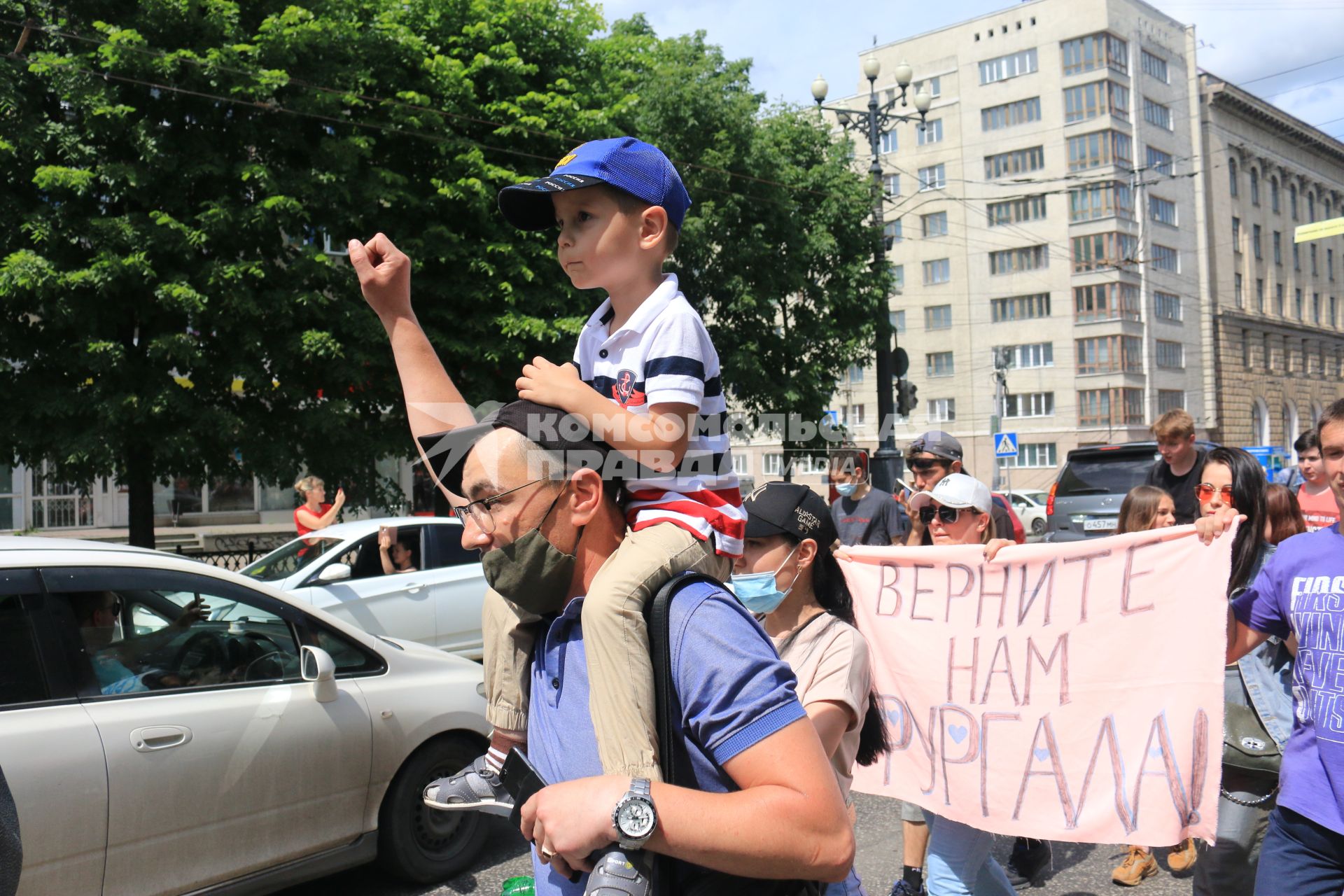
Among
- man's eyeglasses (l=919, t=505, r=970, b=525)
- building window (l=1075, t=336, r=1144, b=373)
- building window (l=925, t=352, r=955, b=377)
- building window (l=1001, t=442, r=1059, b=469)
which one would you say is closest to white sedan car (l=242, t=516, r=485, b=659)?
man's eyeglasses (l=919, t=505, r=970, b=525)

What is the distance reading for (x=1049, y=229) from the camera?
59906 millimetres

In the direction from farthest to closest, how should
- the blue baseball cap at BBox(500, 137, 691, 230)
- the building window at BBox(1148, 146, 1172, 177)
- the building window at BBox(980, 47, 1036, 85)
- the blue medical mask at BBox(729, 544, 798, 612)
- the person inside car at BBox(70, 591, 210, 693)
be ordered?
the building window at BBox(980, 47, 1036, 85)
the building window at BBox(1148, 146, 1172, 177)
the person inside car at BBox(70, 591, 210, 693)
the blue medical mask at BBox(729, 544, 798, 612)
the blue baseball cap at BBox(500, 137, 691, 230)

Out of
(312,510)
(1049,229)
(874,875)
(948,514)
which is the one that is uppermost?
(1049,229)

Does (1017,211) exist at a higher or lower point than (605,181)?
higher

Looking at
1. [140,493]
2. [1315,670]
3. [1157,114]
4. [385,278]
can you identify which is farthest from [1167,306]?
[385,278]

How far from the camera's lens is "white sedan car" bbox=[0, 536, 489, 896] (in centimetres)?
379

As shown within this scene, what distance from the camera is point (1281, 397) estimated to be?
71125mm

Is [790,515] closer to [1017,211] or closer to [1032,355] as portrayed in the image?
[1032,355]

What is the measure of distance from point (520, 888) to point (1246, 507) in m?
3.88

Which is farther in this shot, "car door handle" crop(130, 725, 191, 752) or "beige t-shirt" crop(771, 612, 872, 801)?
"car door handle" crop(130, 725, 191, 752)

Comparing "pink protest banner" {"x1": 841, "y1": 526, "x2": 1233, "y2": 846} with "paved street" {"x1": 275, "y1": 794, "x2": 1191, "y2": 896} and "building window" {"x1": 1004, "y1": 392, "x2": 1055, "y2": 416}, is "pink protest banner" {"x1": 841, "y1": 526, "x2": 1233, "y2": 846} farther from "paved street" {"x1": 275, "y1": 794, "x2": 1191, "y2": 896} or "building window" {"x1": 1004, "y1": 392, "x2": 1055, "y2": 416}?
"building window" {"x1": 1004, "y1": 392, "x2": 1055, "y2": 416}

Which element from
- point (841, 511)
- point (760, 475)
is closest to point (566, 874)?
point (841, 511)

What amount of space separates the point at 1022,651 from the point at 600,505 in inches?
121

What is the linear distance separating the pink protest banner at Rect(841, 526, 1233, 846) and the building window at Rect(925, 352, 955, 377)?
61196mm
